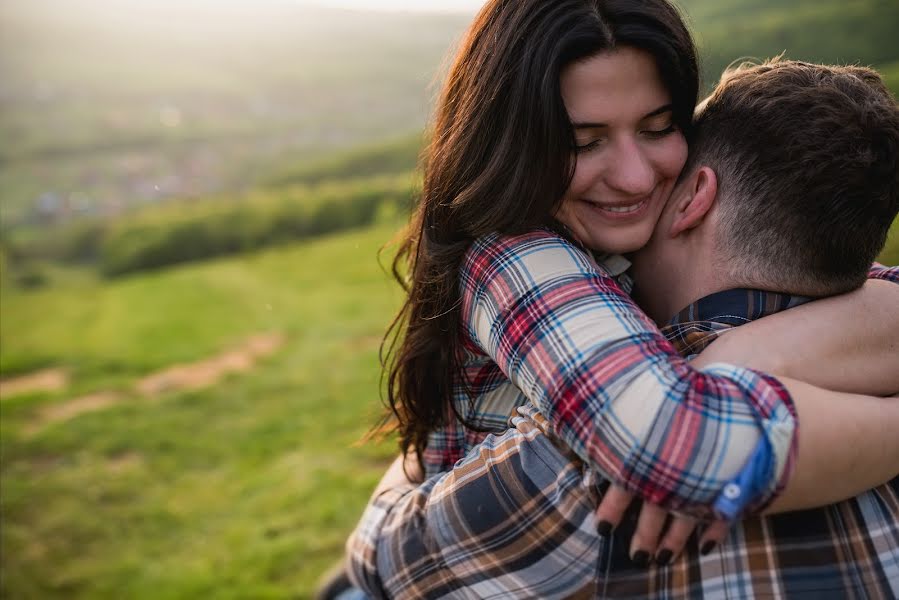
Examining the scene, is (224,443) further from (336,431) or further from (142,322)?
(142,322)

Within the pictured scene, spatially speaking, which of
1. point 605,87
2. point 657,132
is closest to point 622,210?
point 657,132

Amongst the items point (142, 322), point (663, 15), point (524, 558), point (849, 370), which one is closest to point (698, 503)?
point (524, 558)

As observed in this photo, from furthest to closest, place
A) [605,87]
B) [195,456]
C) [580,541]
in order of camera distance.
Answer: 1. [195,456]
2. [605,87]
3. [580,541]

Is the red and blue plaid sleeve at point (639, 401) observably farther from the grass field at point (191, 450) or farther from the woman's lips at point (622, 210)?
the grass field at point (191, 450)

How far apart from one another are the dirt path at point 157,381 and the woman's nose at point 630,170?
677 centimetres

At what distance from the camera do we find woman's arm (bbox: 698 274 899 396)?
1.48 meters

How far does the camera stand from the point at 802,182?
160 centimetres

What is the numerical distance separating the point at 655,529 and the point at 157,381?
7.76 metres

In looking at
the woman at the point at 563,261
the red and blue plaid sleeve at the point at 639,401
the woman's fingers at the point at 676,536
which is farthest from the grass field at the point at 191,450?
the woman's fingers at the point at 676,536

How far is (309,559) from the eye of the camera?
4.47 metres

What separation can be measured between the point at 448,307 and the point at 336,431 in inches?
186

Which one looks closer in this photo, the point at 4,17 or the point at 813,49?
the point at 813,49

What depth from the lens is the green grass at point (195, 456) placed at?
181 inches

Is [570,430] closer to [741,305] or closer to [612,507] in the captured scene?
[612,507]
